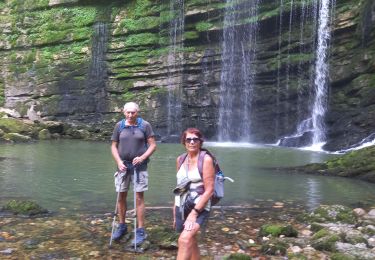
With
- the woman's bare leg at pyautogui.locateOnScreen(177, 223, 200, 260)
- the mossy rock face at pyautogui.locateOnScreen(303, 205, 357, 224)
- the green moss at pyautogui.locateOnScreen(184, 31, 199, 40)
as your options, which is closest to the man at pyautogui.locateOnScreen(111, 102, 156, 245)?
the woman's bare leg at pyautogui.locateOnScreen(177, 223, 200, 260)

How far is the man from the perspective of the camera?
235 inches

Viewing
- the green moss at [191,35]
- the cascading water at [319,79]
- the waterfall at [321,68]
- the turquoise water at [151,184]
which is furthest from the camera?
the green moss at [191,35]

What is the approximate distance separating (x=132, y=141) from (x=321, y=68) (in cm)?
2377

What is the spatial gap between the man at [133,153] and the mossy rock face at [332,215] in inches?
120

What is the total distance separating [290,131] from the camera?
28406mm

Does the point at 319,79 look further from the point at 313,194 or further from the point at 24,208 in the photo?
the point at 24,208

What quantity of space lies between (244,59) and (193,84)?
12.7ft

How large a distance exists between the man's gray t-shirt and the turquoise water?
8.15ft

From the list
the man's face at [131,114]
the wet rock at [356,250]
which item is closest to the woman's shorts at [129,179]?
the man's face at [131,114]

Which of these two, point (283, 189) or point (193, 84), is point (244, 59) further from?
point (283, 189)

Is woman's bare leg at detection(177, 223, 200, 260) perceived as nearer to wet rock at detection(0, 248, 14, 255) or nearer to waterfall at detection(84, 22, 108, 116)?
wet rock at detection(0, 248, 14, 255)

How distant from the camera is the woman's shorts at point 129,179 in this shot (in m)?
6.03

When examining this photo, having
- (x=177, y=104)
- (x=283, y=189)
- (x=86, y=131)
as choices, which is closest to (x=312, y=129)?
(x=177, y=104)

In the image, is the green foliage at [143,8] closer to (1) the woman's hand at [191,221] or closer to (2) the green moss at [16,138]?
(2) the green moss at [16,138]
